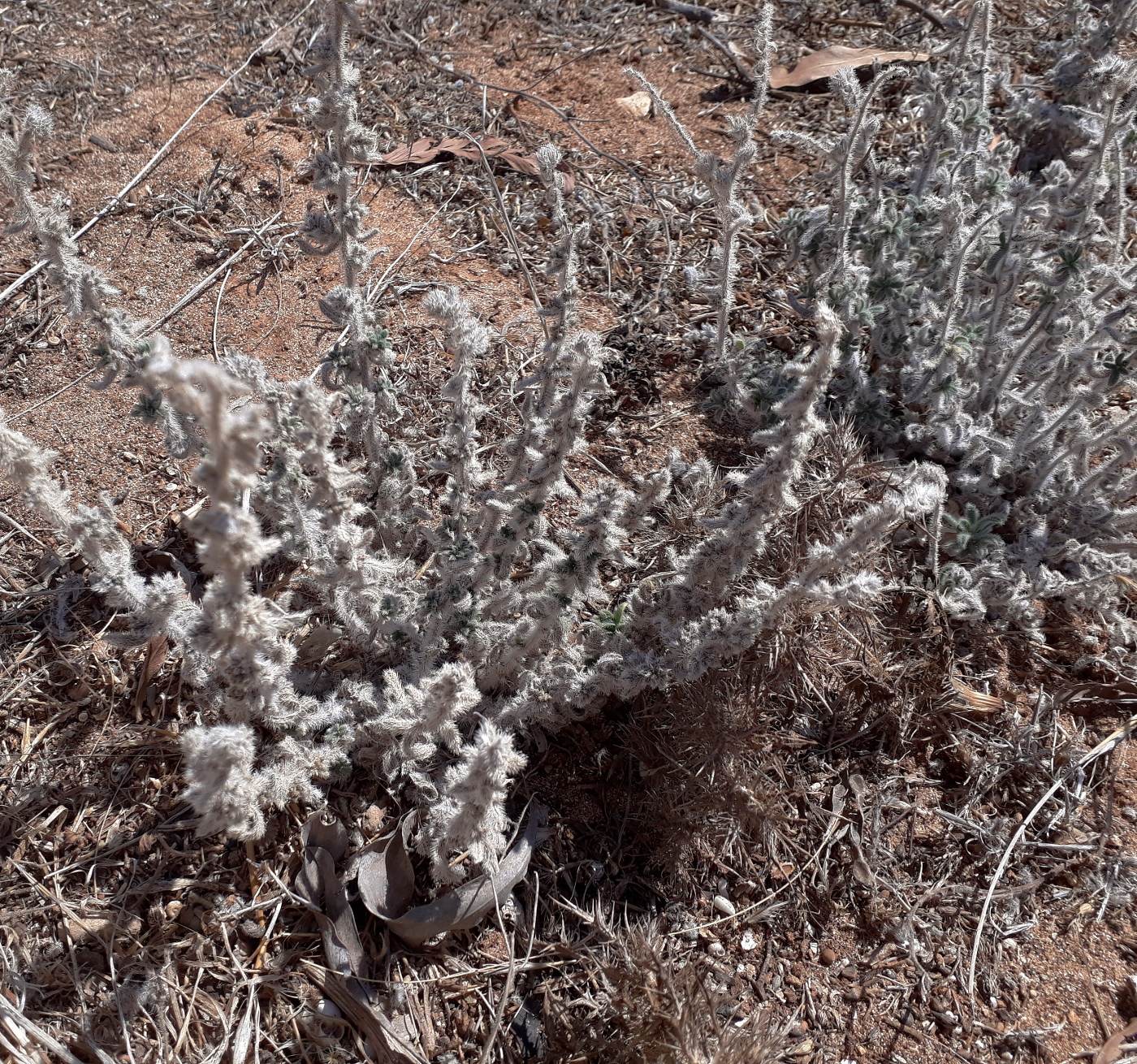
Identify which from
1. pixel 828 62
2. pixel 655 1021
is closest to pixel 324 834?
pixel 655 1021

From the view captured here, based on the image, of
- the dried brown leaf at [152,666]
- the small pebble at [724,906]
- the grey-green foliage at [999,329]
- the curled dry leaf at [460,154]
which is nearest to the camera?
the small pebble at [724,906]

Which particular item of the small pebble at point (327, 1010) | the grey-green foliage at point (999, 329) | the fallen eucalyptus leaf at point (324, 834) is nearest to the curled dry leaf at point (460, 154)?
the grey-green foliage at point (999, 329)

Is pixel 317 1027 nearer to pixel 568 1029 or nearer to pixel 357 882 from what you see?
pixel 357 882

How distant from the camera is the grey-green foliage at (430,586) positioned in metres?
1.78

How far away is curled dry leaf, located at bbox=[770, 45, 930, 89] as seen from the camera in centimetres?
434

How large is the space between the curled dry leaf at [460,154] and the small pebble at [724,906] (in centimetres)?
290

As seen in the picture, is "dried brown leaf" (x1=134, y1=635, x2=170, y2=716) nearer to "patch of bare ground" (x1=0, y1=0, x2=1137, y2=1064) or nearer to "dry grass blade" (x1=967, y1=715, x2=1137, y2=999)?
"patch of bare ground" (x1=0, y1=0, x2=1137, y2=1064)

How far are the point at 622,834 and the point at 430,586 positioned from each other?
2.84 feet

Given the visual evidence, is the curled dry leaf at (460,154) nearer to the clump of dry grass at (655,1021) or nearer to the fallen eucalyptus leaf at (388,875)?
the fallen eucalyptus leaf at (388,875)

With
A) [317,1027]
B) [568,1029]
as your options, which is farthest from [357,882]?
[568,1029]

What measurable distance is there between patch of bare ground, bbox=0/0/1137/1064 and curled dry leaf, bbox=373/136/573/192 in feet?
2.69

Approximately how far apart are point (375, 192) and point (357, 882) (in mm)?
2829

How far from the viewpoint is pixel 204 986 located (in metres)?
2.10

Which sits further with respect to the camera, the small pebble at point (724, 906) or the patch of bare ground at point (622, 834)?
the small pebble at point (724, 906)
